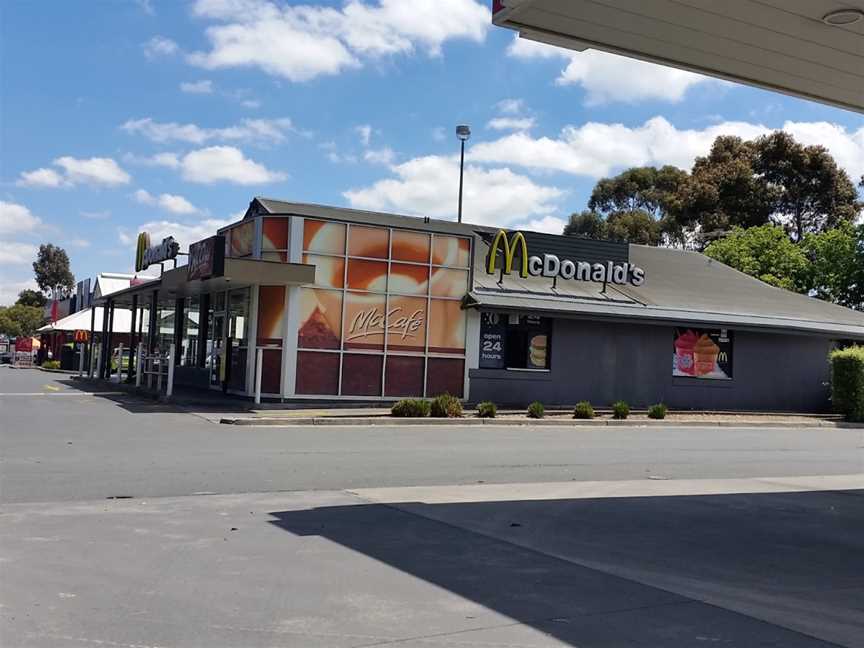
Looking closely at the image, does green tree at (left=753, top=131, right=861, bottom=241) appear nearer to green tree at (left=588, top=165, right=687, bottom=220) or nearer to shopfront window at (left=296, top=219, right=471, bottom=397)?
green tree at (left=588, top=165, right=687, bottom=220)

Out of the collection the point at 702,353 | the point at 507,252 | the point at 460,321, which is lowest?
the point at 702,353

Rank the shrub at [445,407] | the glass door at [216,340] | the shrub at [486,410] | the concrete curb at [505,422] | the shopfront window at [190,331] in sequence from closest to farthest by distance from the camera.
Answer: the concrete curb at [505,422] < the shrub at [445,407] < the shrub at [486,410] < the glass door at [216,340] < the shopfront window at [190,331]

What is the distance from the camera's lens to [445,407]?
71.4 feet

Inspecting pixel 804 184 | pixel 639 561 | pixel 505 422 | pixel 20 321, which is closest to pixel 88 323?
pixel 505 422

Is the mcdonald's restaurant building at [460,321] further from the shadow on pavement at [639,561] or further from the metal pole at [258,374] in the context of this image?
the shadow on pavement at [639,561]

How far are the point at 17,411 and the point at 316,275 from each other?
7883 mm

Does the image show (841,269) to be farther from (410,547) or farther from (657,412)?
(410,547)

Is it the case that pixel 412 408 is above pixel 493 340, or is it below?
below

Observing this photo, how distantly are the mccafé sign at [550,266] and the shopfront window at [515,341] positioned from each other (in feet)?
5.01

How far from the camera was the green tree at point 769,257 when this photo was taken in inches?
1887

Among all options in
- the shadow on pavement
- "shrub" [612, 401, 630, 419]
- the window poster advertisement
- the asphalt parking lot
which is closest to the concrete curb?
"shrub" [612, 401, 630, 419]

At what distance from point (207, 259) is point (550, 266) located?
1084 centimetres

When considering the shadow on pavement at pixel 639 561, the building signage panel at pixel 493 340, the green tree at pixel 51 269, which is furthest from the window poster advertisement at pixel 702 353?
the green tree at pixel 51 269

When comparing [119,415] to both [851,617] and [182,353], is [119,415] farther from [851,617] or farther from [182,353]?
[851,617]
